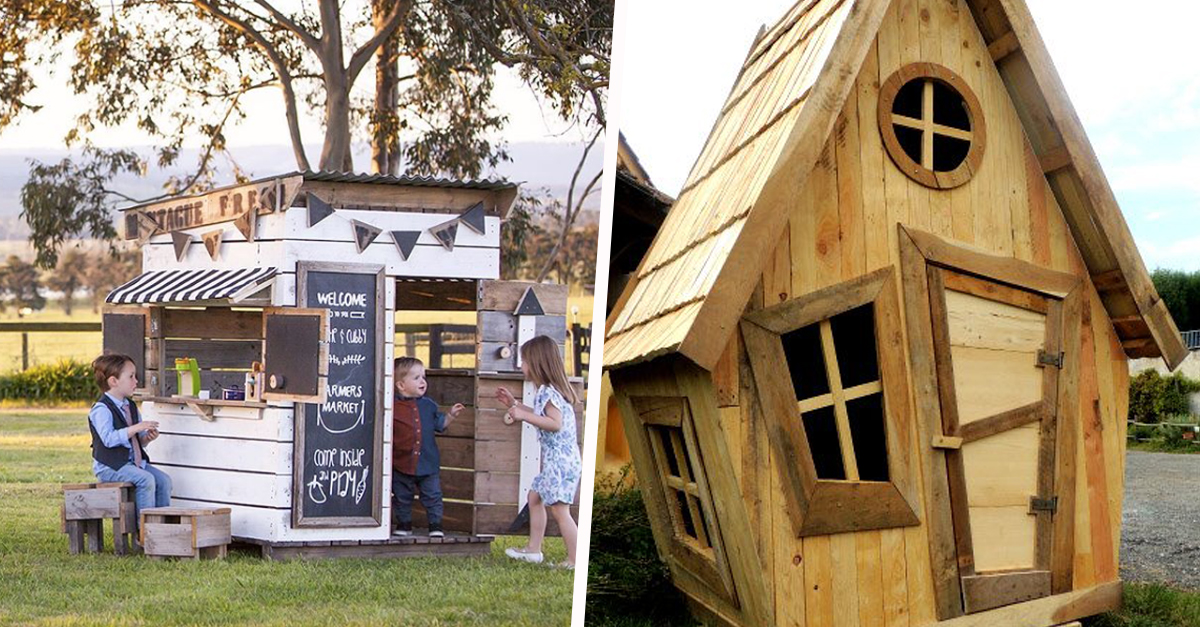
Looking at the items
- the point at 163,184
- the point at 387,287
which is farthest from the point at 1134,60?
the point at 163,184

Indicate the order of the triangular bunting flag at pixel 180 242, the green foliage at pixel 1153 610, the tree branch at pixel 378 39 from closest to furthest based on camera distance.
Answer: the green foliage at pixel 1153 610
the triangular bunting flag at pixel 180 242
the tree branch at pixel 378 39

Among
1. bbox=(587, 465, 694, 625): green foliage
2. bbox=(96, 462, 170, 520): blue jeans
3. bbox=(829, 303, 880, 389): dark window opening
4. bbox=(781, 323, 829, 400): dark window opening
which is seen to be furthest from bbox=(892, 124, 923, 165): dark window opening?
bbox=(96, 462, 170, 520): blue jeans

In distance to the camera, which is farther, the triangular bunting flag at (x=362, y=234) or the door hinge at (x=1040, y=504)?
the triangular bunting flag at (x=362, y=234)

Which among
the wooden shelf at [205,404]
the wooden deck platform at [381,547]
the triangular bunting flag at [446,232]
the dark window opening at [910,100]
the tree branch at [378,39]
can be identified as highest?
the tree branch at [378,39]

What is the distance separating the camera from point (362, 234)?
709 centimetres

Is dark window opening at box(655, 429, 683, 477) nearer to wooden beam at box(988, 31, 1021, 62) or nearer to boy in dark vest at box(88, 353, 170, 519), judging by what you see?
wooden beam at box(988, 31, 1021, 62)

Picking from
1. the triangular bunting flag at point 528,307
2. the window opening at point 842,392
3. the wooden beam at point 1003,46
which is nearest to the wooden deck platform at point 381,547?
the triangular bunting flag at point 528,307

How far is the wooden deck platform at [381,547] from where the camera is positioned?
6984mm

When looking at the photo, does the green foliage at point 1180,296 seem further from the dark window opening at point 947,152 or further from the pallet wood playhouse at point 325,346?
the pallet wood playhouse at point 325,346

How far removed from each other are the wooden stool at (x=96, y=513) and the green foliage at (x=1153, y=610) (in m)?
4.38

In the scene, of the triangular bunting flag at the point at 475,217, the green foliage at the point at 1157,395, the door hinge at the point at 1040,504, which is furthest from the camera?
the triangular bunting flag at the point at 475,217

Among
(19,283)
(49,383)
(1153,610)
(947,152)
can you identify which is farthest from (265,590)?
(19,283)

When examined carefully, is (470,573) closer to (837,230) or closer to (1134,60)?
(837,230)

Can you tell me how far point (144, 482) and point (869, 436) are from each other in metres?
3.73
